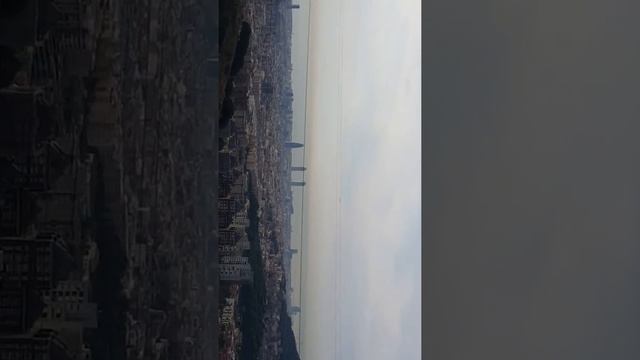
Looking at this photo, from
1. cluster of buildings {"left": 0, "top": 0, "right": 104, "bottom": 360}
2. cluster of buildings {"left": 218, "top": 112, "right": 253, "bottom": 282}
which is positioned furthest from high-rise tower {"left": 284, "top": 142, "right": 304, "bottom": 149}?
cluster of buildings {"left": 0, "top": 0, "right": 104, "bottom": 360}

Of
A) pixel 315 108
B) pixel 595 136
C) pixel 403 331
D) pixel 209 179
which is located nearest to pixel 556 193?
A: pixel 595 136

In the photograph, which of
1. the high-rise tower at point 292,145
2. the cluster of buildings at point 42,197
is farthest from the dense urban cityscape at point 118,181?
the high-rise tower at point 292,145

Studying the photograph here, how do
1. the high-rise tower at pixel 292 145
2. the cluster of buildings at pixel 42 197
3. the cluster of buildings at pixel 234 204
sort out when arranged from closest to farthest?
1. the cluster of buildings at pixel 42 197
2. the cluster of buildings at pixel 234 204
3. the high-rise tower at pixel 292 145

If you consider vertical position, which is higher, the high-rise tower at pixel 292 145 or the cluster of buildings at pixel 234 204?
the high-rise tower at pixel 292 145

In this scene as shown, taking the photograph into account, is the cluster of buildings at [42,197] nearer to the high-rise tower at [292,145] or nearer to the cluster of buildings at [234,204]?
the cluster of buildings at [234,204]

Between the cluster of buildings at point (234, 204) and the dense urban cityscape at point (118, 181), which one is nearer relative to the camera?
the dense urban cityscape at point (118, 181)

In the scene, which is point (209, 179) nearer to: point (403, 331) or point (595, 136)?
point (403, 331)

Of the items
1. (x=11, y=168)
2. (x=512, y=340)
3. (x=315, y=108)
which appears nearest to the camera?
(x=11, y=168)

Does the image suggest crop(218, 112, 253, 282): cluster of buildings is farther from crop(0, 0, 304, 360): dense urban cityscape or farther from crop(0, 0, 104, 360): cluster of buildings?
crop(0, 0, 104, 360): cluster of buildings

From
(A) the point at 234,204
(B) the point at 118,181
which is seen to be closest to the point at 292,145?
(A) the point at 234,204
